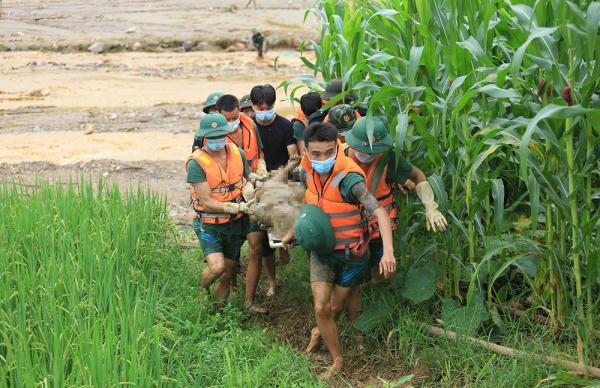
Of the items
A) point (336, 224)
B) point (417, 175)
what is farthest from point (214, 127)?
point (417, 175)

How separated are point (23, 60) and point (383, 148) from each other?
68.2ft

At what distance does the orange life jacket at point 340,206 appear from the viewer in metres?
3.50

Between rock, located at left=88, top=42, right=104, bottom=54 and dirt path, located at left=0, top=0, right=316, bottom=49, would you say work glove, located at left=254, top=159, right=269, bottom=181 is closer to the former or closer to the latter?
dirt path, located at left=0, top=0, right=316, bottom=49

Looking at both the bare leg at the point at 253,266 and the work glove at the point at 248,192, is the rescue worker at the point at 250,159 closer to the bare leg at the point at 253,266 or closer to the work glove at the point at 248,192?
the bare leg at the point at 253,266

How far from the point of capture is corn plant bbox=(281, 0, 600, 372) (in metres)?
2.91

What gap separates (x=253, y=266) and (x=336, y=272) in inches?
45.6

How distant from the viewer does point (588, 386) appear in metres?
2.97

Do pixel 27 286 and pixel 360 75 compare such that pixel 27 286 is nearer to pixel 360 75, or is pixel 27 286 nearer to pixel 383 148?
pixel 383 148

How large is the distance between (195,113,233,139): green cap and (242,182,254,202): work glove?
18.9 inches

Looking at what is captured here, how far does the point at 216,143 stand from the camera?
4.26 metres

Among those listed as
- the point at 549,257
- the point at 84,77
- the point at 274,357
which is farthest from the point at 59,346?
the point at 84,77

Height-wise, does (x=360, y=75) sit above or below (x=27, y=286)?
above

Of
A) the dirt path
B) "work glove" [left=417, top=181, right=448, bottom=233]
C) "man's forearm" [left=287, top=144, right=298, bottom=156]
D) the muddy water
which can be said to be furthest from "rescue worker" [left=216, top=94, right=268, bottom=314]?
the dirt path

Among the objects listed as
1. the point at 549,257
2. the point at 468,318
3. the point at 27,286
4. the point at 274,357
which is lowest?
the point at 274,357
